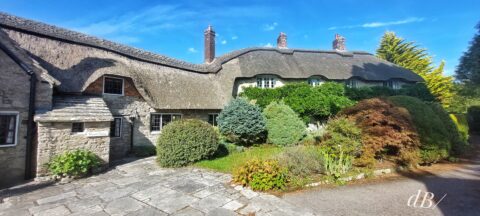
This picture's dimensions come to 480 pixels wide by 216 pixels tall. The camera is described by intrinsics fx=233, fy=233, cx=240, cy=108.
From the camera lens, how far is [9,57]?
8.45 meters

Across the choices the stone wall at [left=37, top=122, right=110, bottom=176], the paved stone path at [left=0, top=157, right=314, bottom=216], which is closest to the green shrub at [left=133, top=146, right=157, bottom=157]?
the stone wall at [left=37, top=122, right=110, bottom=176]

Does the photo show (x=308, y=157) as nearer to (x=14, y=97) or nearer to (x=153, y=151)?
(x=153, y=151)

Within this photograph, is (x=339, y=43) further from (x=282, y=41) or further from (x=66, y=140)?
(x=66, y=140)

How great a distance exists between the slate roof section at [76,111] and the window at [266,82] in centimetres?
1308

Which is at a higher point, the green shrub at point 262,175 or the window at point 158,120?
the window at point 158,120

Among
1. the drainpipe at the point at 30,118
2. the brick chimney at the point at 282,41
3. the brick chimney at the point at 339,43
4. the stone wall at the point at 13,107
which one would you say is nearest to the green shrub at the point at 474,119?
the brick chimney at the point at 339,43

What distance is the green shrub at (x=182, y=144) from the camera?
10492 mm

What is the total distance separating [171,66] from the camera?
17.2 metres

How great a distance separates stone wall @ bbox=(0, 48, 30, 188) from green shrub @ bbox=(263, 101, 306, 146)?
12486mm

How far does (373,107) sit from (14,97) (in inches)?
562

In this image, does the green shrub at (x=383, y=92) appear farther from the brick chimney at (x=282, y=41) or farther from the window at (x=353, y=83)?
the brick chimney at (x=282, y=41)

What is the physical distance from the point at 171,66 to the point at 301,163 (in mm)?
12647

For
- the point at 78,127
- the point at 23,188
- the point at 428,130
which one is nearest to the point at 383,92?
the point at 428,130

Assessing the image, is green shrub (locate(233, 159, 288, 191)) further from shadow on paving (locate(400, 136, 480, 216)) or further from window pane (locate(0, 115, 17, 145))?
window pane (locate(0, 115, 17, 145))
